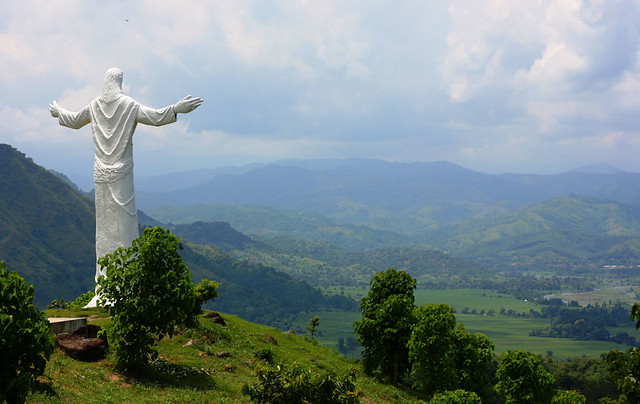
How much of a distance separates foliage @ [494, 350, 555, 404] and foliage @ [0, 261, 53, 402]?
81.3ft

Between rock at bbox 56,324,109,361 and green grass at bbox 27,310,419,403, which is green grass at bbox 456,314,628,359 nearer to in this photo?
green grass at bbox 27,310,419,403

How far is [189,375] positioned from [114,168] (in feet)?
32.1

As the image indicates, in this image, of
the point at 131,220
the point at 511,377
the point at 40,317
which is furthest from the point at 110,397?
the point at 511,377

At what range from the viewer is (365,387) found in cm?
2762

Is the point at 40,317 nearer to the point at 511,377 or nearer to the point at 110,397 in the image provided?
the point at 110,397

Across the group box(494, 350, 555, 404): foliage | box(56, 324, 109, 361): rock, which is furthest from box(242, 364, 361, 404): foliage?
box(494, 350, 555, 404): foliage

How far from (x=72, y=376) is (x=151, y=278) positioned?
141 inches

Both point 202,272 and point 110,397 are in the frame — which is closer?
point 110,397

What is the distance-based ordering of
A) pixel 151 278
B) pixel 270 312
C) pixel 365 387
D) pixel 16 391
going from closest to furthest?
1. pixel 16 391
2. pixel 151 278
3. pixel 365 387
4. pixel 270 312

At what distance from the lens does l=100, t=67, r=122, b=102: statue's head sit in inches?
998

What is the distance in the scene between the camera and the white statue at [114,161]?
25141 millimetres

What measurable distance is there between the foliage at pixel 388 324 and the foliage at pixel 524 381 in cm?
522

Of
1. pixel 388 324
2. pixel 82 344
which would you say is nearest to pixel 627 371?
pixel 82 344

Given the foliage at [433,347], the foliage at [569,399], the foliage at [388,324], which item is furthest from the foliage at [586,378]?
the foliage at [433,347]
